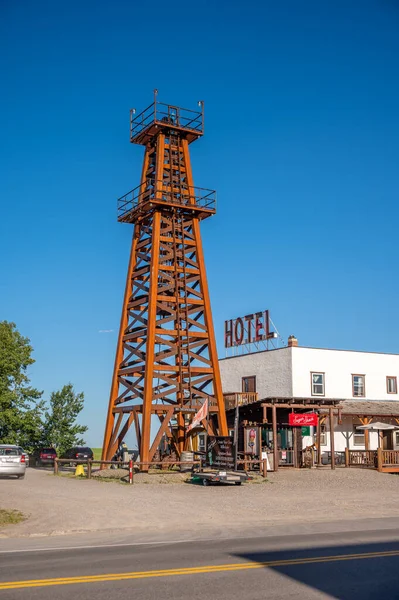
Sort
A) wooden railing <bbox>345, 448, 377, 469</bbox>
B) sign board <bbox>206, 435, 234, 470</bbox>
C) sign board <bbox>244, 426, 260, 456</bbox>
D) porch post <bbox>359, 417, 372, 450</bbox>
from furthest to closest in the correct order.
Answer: porch post <bbox>359, 417, 372, 450</bbox>
wooden railing <bbox>345, 448, 377, 469</bbox>
sign board <bbox>244, 426, 260, 456</bbox>
sign board <bbox>206, 435, 234, 470</bbox>

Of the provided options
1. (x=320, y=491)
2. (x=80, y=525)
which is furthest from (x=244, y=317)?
(x=80, y=525)

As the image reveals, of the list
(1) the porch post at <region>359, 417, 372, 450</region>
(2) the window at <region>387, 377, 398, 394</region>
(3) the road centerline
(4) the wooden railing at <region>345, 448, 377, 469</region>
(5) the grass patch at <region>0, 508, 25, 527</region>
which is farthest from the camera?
(2) the window at <region>387, 377, 398, 394</region>

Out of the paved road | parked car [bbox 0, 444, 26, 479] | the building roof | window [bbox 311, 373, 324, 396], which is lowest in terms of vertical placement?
the paved road

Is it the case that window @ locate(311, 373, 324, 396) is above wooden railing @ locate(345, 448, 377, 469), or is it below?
above

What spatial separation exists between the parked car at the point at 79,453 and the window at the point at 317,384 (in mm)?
18570

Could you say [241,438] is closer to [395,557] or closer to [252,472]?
[252,472]

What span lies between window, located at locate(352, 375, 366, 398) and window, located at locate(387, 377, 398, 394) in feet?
7.19

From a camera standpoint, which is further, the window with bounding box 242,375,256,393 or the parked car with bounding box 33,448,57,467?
the parked car with bounding box 33,448,57,467

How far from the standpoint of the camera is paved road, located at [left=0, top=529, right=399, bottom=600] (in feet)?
29.7

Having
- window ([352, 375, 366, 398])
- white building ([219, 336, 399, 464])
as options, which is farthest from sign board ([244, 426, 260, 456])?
window ([352, 375, 366, 398])

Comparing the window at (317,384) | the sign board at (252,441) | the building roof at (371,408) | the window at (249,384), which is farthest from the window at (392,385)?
the sign board at (252,441)

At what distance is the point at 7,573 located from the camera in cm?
1038

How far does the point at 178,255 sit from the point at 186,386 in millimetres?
7415

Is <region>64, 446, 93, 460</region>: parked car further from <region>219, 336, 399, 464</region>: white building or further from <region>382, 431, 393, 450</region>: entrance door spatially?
<region>382, 431, 393, 450</region>: entrance door
